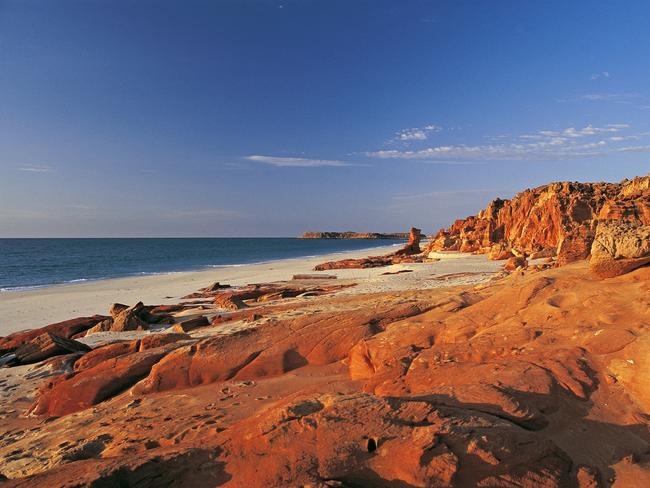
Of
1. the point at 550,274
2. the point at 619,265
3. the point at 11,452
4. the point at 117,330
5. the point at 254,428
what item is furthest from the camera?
the point at 117,330

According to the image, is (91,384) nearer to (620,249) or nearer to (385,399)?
(385,399)

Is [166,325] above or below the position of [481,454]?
below

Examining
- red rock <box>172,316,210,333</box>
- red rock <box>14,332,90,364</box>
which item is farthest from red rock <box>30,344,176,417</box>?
red rock <box>172,316,210,333</box>

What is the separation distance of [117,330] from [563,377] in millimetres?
13769

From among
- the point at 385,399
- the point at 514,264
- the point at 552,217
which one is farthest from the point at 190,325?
the point at 552,217

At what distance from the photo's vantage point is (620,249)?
24.8 ft

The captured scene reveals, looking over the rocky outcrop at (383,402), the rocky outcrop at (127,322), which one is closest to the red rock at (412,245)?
the rocky outcrop at (127,322)

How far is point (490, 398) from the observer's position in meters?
4.35

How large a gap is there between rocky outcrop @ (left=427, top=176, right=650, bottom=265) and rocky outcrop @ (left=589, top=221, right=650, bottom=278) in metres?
11.3

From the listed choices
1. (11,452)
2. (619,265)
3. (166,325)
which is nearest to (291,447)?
(11,452)

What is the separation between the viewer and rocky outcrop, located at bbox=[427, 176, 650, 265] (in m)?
22.9

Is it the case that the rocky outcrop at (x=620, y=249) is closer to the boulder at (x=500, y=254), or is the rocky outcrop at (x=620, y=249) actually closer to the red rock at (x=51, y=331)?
the red rock at (x=51, y=331)

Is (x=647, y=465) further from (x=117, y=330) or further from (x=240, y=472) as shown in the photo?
(x=117, y=330)

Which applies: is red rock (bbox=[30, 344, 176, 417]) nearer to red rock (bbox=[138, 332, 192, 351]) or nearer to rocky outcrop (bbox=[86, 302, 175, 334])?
red rock (bbox=[138, 332, 192, 351])
